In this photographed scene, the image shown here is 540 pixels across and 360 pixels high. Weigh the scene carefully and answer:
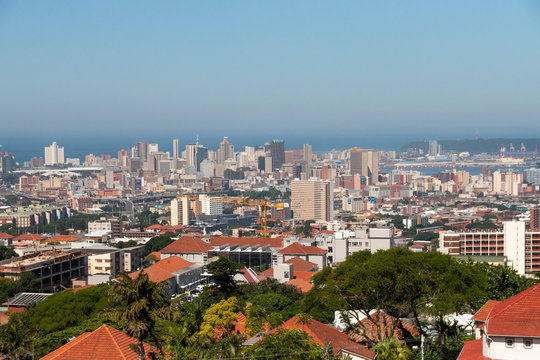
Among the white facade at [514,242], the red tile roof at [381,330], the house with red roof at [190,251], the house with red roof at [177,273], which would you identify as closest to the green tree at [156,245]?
the house with red roof at [190,251]

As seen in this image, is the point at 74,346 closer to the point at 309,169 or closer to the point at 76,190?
the point at 76,190

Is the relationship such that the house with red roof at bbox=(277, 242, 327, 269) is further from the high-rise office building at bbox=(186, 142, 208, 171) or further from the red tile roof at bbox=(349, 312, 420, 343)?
the high-rise office building at bbox=(186, 142, 208, 171)

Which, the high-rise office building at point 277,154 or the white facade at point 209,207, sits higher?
the high-rise office building at point 277,154

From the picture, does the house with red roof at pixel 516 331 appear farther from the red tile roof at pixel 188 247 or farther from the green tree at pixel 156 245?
the green tree at pixel 156 245

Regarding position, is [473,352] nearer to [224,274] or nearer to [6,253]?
[224,274]

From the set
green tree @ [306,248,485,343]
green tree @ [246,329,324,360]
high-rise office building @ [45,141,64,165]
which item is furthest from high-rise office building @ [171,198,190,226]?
high-rise office building @ [45,141,64,165]

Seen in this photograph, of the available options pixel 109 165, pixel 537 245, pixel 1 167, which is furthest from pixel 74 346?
pixel 109 165
